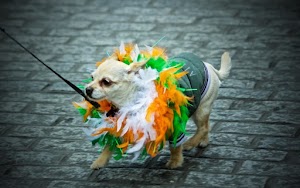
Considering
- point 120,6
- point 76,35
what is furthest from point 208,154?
point 120,6

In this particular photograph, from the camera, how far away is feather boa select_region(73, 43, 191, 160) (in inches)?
200

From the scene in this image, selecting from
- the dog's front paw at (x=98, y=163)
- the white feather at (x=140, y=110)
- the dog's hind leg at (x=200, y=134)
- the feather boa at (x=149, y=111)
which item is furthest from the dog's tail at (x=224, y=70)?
the dog's front paw at (x=98, y=163)

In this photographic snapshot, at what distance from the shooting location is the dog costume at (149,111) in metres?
5.07

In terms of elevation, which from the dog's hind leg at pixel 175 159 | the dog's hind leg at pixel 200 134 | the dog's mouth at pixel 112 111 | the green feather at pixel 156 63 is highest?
the green feather at pixel 156 63

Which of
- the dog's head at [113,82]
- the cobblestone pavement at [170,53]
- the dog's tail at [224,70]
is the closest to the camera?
the dog's head at [113,82]

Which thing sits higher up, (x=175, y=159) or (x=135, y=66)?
(x=135, y=66)

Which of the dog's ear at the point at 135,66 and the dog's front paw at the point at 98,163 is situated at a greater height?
the dog's ear at the point at 135,66

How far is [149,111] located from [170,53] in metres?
2.97

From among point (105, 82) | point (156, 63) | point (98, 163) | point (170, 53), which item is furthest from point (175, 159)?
point (170, 53)

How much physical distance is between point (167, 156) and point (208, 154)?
327 mm

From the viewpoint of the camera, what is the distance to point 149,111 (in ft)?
16.6

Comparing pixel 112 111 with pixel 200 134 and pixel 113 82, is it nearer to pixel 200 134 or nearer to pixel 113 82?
pixel 113 82

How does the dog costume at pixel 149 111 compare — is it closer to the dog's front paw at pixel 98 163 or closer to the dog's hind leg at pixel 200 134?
A: the dog's front paw at pixel 98 163

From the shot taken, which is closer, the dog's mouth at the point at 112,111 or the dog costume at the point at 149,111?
the dog costume at the point at 149,111
